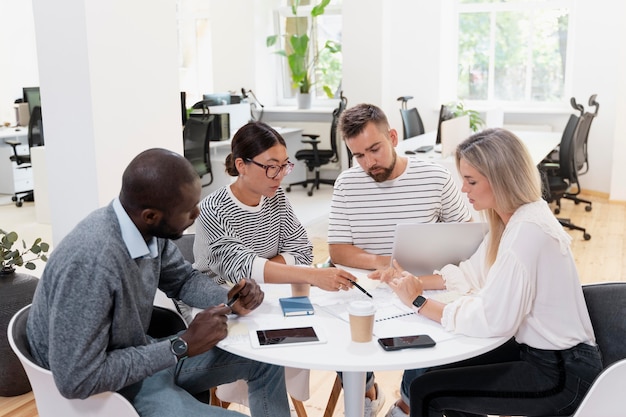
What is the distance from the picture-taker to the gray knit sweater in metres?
1.50

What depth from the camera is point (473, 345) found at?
1735 millimetres

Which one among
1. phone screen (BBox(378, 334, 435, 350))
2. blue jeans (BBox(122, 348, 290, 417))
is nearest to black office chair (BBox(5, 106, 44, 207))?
blue jeans (BBox(122, 348, 290, 417))

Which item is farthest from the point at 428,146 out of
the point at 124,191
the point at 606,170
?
the point at 124,191

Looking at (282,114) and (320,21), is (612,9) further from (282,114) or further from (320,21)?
(282,114)

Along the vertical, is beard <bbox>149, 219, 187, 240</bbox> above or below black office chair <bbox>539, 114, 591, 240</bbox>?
above

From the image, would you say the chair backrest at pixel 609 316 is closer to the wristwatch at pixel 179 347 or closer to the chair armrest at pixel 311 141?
the wristwatch at pixel 179 347

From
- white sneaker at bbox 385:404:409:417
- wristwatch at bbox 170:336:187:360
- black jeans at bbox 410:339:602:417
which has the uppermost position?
wristwatch at bbox 170:336:187:360

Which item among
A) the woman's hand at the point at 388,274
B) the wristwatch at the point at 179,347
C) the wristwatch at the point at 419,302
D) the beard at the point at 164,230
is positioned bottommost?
the wristwatch at the point at 179,347

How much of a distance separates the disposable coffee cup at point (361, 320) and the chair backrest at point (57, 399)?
0.57 m

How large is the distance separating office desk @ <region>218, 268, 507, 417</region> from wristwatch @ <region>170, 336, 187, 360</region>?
12cm

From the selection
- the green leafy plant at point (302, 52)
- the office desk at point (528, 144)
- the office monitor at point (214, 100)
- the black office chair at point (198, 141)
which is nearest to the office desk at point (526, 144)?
the office desk at point (528, 144)

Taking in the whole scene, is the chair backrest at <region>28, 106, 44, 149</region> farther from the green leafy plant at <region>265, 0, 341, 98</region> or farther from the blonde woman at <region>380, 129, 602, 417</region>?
the blonde woman at <region>380, 129, 602, 417</region>

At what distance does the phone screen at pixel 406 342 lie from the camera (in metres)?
1.71

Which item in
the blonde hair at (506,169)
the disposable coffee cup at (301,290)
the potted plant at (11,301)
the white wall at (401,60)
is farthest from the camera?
the white wall at (401,60)
